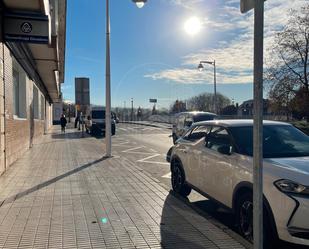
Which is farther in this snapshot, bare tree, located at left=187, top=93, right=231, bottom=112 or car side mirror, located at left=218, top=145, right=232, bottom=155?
bare tree, located at left=187, top=93, right=231, bottom=112

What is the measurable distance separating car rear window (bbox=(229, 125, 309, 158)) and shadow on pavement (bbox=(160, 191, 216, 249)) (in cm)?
131

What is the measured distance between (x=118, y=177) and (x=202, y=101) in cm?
8776

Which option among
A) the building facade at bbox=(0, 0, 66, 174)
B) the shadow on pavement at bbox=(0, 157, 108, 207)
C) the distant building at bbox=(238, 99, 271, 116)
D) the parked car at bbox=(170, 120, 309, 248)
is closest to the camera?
the parked car at bbox=(170, 120, 309, 248)

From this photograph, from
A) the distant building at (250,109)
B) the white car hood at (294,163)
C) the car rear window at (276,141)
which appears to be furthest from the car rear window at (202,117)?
the white car hood at (294,163)

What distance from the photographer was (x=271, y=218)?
13.7 ft

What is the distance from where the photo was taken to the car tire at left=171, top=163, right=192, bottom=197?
7308mm

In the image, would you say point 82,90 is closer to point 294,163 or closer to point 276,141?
point 276,141

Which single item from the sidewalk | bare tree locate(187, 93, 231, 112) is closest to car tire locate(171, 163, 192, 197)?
the sidewalk

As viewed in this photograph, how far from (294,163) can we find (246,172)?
603mm

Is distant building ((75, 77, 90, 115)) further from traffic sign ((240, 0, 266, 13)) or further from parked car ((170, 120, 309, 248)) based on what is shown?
traffic sign ((240, 0, 266, 13))

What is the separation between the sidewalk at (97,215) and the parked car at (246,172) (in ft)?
1.46

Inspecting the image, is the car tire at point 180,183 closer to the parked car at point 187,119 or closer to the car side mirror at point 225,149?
the car side mirror at point 225,149

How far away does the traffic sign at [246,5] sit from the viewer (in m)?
3.20

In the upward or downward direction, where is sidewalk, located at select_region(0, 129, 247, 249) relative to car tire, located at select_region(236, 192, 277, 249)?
downward
